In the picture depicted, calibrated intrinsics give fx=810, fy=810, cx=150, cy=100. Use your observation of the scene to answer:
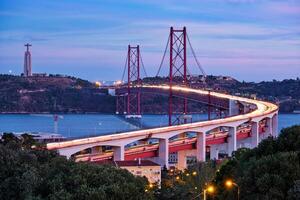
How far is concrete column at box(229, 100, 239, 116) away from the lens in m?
42.1

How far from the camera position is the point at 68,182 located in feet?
37.2

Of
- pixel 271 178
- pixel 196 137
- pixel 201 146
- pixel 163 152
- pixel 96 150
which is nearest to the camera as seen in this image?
pixel 271 178

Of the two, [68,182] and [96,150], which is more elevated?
[68,182]

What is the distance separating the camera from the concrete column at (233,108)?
138 feet

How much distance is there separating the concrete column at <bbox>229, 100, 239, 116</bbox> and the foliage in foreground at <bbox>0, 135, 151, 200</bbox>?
1174 inches

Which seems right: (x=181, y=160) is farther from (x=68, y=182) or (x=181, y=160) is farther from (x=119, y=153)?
(x=68, y=182)

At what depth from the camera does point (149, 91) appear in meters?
46.5

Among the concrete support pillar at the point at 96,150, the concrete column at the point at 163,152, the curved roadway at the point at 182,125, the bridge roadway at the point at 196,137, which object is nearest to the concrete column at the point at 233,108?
the bridge roadway at the point at 196,137

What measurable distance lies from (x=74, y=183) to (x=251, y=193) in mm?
2570

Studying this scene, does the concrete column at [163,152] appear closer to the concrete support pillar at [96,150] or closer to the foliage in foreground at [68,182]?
the concrete support pillar at [96,150]

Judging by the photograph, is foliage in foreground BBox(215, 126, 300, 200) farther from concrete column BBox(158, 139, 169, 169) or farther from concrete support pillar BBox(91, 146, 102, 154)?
concrete column BBox(158, 139, 169, 169)

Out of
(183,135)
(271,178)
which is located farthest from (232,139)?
(271,178)

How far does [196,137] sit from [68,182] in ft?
74.5

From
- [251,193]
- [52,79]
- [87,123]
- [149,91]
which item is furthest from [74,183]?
[52,79]
